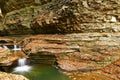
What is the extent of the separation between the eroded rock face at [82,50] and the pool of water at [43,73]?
0.73 m

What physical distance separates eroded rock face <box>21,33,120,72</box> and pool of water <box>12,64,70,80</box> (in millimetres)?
731

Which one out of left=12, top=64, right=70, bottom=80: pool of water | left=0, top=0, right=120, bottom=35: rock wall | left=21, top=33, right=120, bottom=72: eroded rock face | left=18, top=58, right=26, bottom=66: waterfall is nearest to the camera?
left=12, top=64, right=70, bottom=80: pool of water

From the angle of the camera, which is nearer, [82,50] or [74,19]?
[82,50]

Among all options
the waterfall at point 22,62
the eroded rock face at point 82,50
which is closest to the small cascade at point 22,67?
the waterfall at point 22,62

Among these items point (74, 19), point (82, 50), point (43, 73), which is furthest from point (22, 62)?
point (74, 19)

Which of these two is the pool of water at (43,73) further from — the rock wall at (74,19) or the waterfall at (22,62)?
the rock wall at (74,19)

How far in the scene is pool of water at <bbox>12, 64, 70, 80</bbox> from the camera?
13930 millimetres

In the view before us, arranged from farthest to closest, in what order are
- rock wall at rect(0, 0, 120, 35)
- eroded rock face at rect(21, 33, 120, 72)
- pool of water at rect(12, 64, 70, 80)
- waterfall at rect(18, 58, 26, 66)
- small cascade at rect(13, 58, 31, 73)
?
rock wall at rect(0, 0, 120, 35)
waterfall at rect(18, 58, 26, 66)
small cascade at rect(13, 58, 31, 73)
eroded rock face at rect(21, 33, 120, 72)
pool of water at rect(12, 64, 70, 80)

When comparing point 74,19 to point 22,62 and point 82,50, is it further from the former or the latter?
point 22,62

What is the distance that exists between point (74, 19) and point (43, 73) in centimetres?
735

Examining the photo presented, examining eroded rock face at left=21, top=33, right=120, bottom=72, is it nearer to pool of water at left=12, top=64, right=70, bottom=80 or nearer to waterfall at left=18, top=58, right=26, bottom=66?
pool of water at left=12, top=64, right=70, bottom=80

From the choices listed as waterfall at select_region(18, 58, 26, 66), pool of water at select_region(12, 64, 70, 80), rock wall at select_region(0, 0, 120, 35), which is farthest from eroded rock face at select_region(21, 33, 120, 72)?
rock wall at select_region(0, 0, 120, 35)

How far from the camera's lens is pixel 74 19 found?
2023 centimetres

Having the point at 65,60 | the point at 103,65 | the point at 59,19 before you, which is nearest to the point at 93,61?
the point at 103,65
